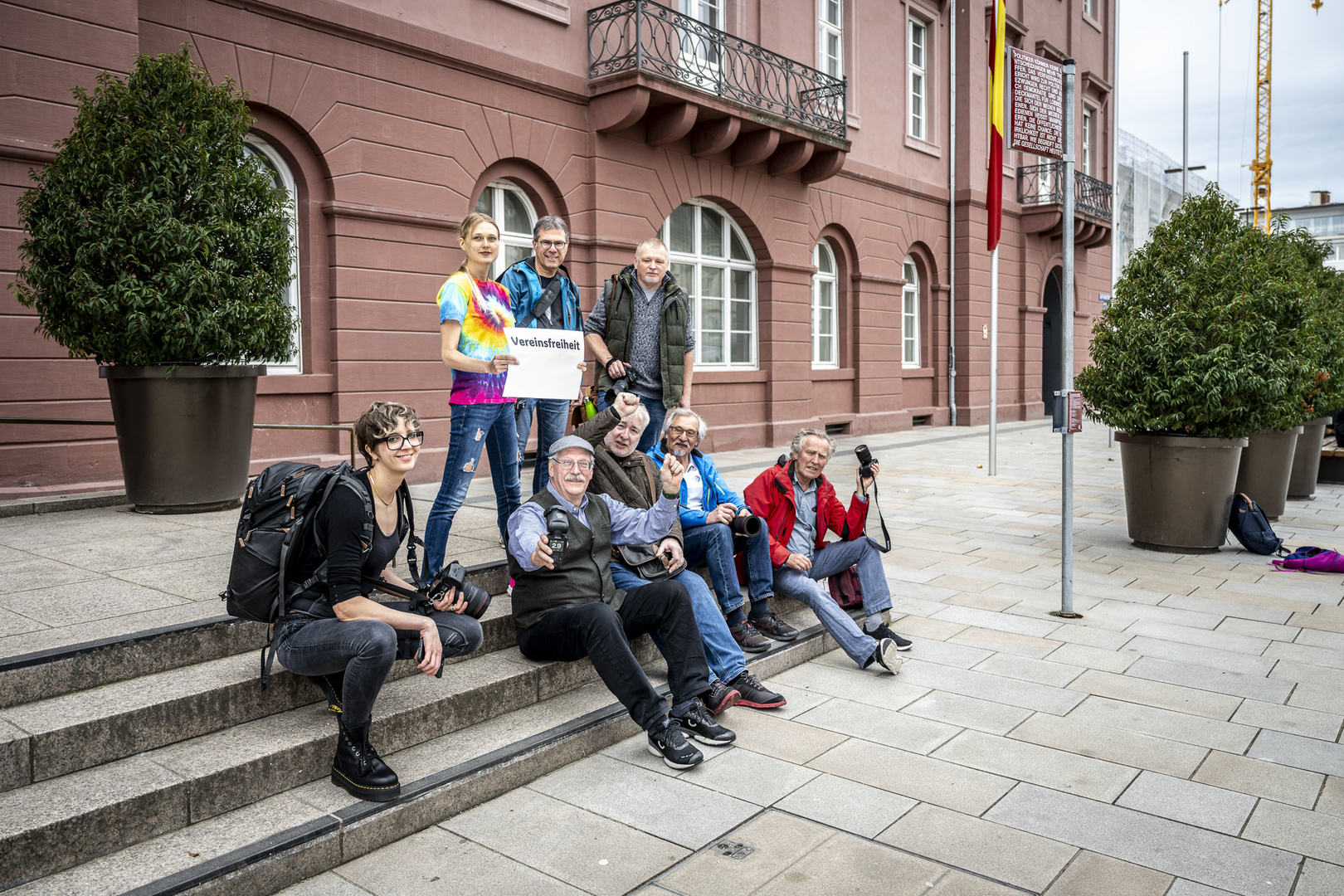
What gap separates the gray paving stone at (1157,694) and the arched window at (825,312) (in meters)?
12.3

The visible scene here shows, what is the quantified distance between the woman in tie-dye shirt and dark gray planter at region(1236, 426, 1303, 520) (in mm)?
7676

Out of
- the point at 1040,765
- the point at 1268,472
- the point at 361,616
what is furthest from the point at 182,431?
the point at 1268,472

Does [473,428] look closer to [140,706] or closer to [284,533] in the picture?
[284,533]

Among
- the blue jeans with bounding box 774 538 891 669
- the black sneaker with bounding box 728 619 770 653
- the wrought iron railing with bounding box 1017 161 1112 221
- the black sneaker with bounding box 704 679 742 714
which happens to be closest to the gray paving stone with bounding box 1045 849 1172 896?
the black sneaker with bounding box 704 679 742 714

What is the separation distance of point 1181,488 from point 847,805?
5.48 meters

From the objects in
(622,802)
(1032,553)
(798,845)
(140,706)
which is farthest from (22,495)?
(1032,553)

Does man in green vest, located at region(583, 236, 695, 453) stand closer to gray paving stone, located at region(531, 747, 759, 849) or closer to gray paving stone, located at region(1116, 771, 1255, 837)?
gray paving stone, located at region(531, 747, 759, 849)

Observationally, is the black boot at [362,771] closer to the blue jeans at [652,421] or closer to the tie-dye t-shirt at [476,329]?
the tie-dye t-shirt at [476,329]

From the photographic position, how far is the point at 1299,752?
4.00m

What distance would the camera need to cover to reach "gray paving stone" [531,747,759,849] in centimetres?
339

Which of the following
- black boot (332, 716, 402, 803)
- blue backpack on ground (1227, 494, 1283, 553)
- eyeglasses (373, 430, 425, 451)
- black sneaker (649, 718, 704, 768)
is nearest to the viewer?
black boot (332, 716, 402, 803)

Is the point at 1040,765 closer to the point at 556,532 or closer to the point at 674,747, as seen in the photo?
the point at 674,747

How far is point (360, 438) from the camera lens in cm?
359

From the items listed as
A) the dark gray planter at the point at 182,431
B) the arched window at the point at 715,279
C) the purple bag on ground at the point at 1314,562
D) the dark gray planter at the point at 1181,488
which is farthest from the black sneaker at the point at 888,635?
the arched window at the point at 715,279
